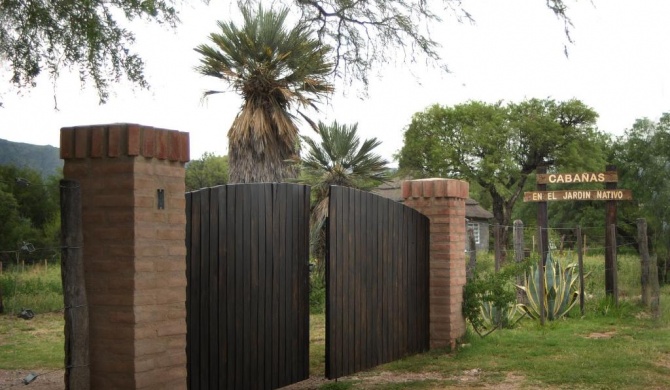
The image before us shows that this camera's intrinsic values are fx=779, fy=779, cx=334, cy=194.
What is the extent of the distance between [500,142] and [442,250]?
35284 mm

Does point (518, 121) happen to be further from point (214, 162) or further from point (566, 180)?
point (214, 162)

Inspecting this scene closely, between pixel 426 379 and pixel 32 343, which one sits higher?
pixel 426 379

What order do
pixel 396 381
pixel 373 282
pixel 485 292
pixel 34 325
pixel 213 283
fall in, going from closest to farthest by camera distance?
pixel 213 283
pixel 396 381
pixel 373 282
pixel 485 292
pixel 34 325

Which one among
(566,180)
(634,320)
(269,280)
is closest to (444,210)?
(269,280)

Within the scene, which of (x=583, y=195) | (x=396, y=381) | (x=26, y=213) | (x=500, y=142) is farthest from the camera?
(x=500, y=142)

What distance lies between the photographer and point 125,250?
5125 mm

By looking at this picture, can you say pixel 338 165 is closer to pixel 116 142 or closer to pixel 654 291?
pixel 654 291

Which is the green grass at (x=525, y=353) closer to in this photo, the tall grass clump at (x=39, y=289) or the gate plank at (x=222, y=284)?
the tall grass clump at (x=39, y=289)

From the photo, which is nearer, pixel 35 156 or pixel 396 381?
pixel 396 381

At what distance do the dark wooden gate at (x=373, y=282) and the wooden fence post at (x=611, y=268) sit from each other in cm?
582

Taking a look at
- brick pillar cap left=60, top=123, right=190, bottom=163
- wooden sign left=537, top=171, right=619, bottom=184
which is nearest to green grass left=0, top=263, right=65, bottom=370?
brick pillar cap left=60, top=123, right=190, bottom=163

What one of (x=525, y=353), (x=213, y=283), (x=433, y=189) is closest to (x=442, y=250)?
(x=433, y=189)

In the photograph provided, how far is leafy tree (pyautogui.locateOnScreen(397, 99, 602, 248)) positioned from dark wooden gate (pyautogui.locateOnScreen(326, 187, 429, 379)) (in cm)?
3413

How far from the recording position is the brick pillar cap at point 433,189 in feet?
31.4
